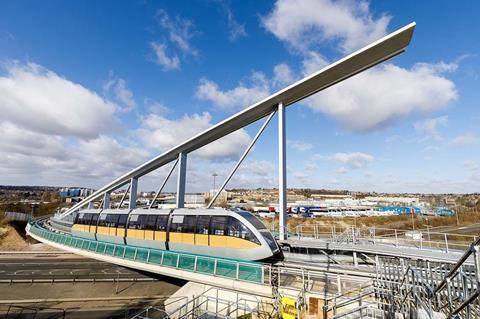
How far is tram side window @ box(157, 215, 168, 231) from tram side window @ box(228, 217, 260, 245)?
6.18 metres

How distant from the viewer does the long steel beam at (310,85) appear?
1739cm

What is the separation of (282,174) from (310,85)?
7.55m

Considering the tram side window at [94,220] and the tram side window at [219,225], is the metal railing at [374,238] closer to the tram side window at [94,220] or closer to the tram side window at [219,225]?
the tram side window at [219,225]

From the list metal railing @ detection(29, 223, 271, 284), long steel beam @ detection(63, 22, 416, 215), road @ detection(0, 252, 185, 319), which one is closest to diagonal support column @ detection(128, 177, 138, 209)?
long steel beam @ detection(63, 22, 416, 215)

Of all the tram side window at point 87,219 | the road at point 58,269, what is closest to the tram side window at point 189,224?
the road at point 58,269

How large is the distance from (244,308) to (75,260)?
98.7 ft

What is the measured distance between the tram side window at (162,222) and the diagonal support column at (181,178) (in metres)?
8.34

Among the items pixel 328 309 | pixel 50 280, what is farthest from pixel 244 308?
pixel 50 280

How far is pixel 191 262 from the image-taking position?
1422cm

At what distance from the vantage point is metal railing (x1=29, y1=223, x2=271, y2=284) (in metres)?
11.9

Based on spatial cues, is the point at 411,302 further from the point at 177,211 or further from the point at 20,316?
the point at 20,316

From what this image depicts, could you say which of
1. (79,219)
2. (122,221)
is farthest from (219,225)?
(79,219)

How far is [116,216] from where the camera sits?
23.4m

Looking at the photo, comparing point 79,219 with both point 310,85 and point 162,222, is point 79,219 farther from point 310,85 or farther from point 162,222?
point 310,85
